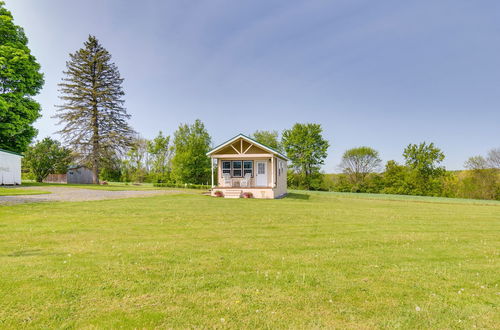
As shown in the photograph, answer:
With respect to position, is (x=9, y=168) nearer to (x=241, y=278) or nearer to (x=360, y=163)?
(x=241, y=278)

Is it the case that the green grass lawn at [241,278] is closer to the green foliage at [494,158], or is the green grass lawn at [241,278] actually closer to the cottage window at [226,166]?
the cottage window at [226,166]

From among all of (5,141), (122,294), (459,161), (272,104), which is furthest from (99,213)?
(459,161)

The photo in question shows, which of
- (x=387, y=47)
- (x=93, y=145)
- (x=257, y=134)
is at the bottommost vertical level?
(x=93, y=145)

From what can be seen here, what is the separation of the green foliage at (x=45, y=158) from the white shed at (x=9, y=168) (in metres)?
11.2

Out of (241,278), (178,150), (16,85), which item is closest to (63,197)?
(241,278)

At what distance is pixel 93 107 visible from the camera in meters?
33.6

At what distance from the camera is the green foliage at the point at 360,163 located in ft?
129

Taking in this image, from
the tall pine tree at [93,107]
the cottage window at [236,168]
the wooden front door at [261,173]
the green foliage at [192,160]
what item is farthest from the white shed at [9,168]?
the wooden front door at [261,173]

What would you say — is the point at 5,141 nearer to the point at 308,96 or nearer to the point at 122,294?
the point at 122,294

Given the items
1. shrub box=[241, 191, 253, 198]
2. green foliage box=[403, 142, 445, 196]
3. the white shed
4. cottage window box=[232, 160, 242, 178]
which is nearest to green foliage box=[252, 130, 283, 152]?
green foliage box=[403, 142, 445, 196]

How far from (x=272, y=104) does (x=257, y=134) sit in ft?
46.1

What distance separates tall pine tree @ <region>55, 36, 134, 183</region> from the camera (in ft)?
107

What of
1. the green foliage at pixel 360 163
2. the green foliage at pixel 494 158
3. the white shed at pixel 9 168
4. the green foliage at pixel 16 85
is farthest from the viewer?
the green foliage at pixel 360 163

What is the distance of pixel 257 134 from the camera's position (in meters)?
50.1
